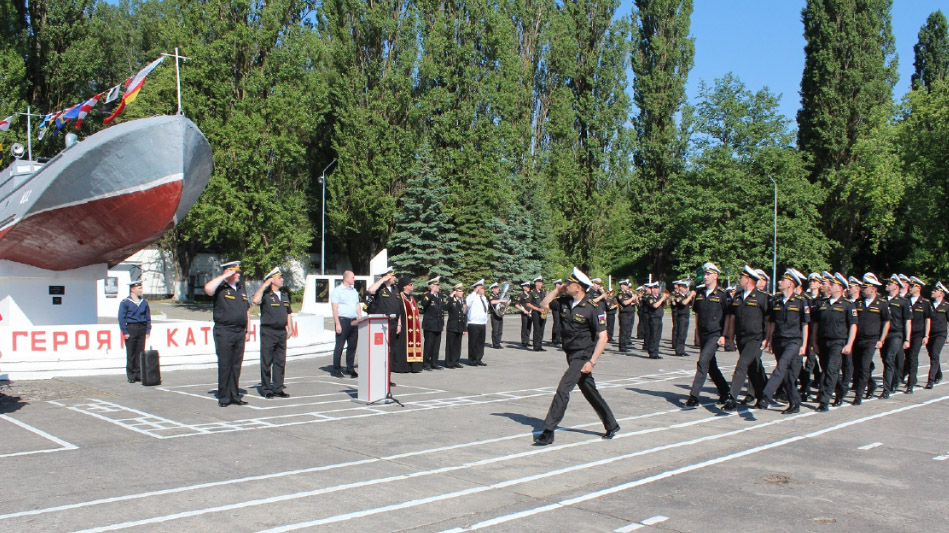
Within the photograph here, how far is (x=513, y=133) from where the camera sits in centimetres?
A: 4434

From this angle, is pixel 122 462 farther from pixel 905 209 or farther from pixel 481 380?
pixel 905 209

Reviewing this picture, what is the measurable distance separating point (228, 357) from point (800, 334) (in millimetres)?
7891

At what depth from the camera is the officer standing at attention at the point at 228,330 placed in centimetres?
1026

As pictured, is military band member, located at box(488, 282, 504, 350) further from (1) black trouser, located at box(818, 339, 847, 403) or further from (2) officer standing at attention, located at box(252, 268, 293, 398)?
(1) black trouser, located at box(818, 339, 847, 403)

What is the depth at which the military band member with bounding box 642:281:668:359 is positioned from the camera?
18594 millimetres

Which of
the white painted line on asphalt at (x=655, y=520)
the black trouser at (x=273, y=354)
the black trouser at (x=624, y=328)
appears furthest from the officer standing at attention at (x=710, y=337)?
the black trouser at (x=624, y=328)

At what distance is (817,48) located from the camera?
158ft

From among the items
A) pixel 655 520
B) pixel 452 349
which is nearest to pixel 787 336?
pixel 655 520

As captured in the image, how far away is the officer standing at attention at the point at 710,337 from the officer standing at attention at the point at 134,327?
9.13 metres

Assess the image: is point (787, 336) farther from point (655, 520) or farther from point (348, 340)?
point (348, 340)

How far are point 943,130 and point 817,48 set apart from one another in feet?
36.7

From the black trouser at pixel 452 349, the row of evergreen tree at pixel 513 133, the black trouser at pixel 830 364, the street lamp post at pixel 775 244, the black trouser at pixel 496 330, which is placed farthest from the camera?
the street lamp post at pixel 775 244

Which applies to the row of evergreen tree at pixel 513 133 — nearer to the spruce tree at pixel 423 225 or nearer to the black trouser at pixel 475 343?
the spruce tree at pixel 423 225

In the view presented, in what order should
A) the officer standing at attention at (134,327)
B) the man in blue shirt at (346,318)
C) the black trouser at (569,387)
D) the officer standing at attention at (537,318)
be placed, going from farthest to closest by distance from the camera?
1. the officer standing at attention at (537,318)
2. the man in blue shirt at (346,318)
3. the officer standing at attention at (134,327)
4. the black trouser at (569,387)
